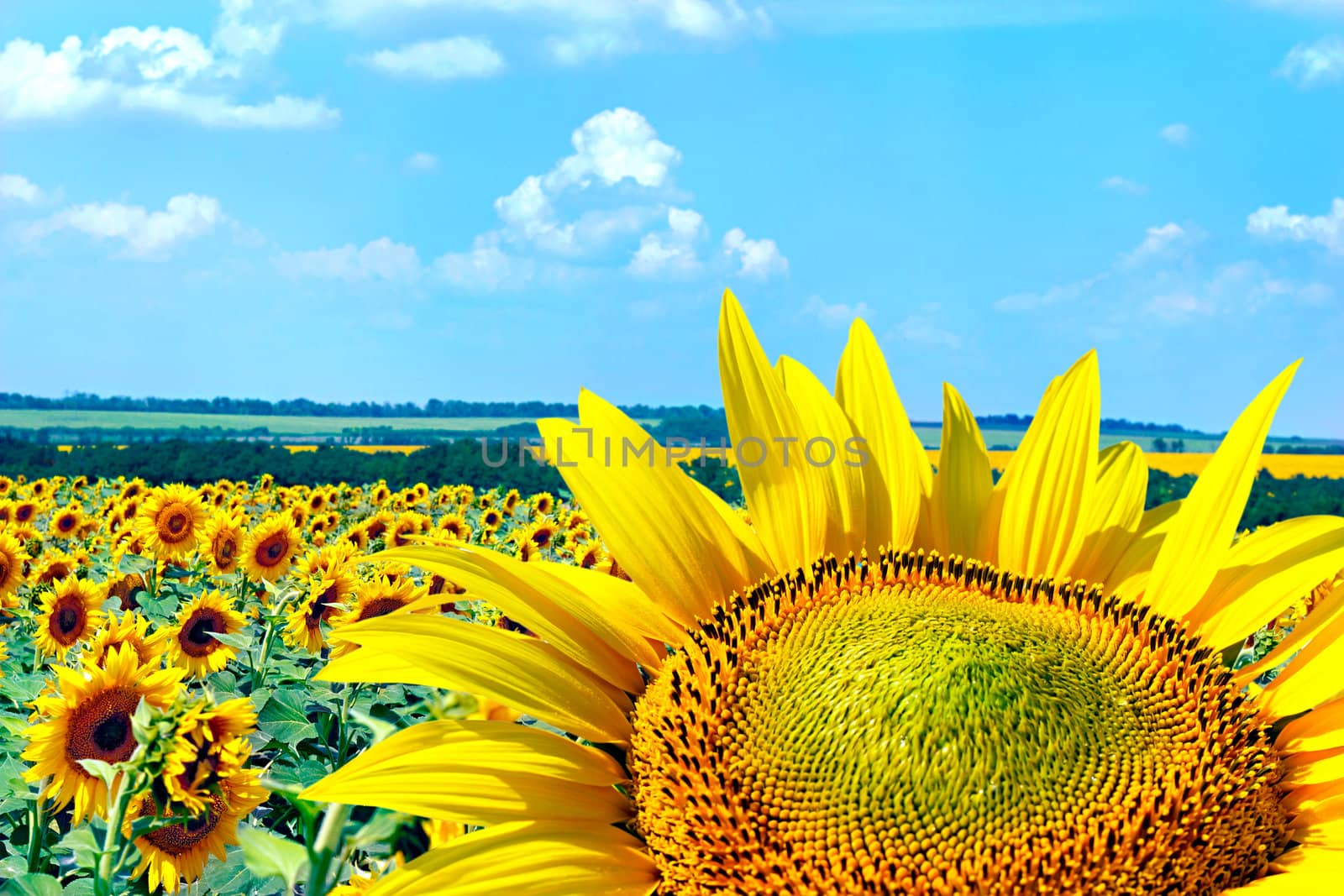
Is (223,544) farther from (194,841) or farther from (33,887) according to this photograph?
(33,887)

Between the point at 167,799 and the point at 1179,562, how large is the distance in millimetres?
2595

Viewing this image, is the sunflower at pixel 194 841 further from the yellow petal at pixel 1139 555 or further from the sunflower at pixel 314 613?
the sunflower at pixel 314 613

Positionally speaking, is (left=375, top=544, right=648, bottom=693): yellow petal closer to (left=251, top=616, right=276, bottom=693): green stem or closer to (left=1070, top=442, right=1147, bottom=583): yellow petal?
(left=1070, top=442, right=1147, bottom=583): yellow petal

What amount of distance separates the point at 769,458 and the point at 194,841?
2257 millimetres

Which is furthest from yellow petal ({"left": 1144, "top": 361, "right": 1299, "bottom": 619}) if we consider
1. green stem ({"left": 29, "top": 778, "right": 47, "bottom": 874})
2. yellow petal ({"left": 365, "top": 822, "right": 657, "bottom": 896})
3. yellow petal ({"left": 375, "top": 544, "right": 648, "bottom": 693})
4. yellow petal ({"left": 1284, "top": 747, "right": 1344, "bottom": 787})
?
green stem ({"left": 29, "top": 778, "right": 47, "bottom": 874})

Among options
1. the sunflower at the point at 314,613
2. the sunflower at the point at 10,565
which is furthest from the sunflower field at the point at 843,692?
the sunflower at the point at 10,565

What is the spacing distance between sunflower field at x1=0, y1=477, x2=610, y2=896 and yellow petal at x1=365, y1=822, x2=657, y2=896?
0.30 ft

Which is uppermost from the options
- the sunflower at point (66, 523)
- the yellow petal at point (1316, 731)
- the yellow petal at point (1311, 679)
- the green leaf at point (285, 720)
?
the yellow petal at point (1311, 679)

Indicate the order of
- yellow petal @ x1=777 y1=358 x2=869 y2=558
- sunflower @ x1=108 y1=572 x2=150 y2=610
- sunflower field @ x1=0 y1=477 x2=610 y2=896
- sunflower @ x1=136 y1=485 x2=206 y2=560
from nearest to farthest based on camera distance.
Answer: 1. sunflower field @ x1=0 y1=477 x2=610 y2=896
2. yellow petal @ x1=777 y1=358 x2=869 y2=558
3. sunflower @ x1=108 y1=572 x2=150 y2=610
4. sunflower @ x1=136 y1=485 x2=206 y2=560

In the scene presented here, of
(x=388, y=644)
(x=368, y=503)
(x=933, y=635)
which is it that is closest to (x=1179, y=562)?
(x=933, y=635)

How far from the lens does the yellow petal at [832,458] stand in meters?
2.41

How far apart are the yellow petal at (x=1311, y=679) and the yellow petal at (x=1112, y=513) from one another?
0.43 metres

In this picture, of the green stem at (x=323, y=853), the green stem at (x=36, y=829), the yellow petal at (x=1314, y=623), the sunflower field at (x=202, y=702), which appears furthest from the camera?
the green stem at (x=36, y=829)

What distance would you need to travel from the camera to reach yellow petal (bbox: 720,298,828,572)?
7.77 ft
